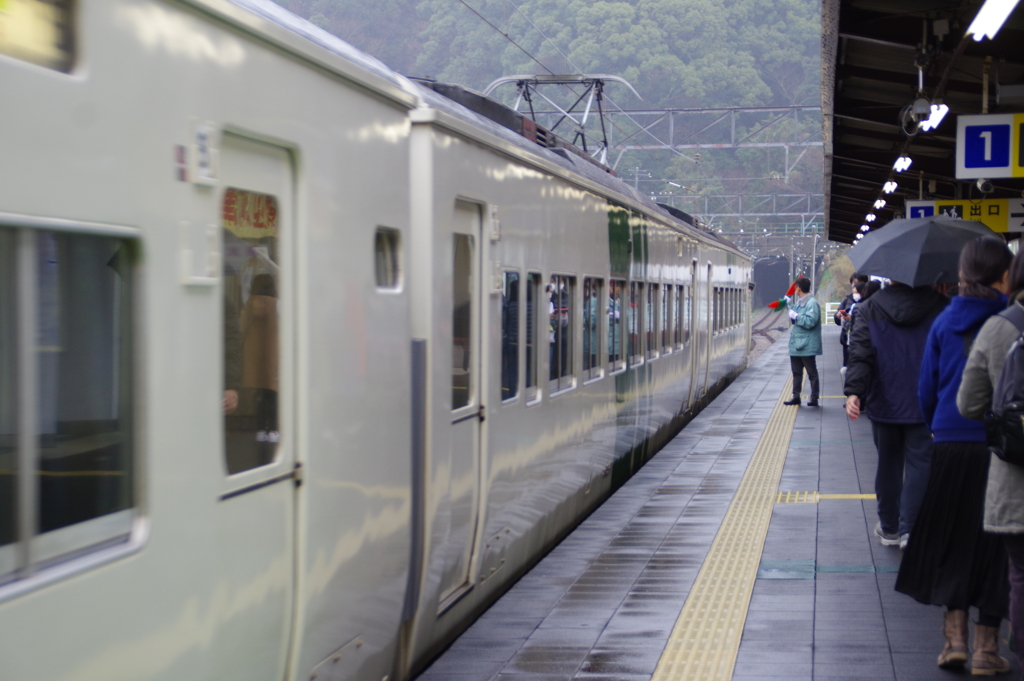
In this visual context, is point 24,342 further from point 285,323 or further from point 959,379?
point 959,379

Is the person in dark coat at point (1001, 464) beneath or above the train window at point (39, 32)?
beneath

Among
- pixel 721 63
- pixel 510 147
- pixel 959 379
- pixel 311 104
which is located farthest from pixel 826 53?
pixel 721 63

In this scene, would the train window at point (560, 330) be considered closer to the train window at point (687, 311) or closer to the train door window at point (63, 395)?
the train door window at point (63, 395)

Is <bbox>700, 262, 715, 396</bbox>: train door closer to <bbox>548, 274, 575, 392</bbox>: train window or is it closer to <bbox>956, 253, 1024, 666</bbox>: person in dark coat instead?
<bbox>548, 274, 575, 392</bbox>: train window

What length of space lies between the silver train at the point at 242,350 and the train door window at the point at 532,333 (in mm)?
322

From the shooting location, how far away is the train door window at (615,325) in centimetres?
831

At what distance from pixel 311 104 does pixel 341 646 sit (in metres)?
1.66

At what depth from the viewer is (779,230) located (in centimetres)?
6275

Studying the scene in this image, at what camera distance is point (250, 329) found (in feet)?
9.35

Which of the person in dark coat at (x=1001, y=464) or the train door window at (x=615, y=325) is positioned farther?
the train door window at (x=615, y=325)

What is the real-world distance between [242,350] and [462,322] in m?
1.92

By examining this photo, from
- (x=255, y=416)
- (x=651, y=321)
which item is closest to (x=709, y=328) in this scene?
(x=651, y=321)

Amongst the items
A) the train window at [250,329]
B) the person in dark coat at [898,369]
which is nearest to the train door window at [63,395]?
the train window at [250,329]

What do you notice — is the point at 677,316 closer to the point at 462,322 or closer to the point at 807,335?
the point at 807,335
